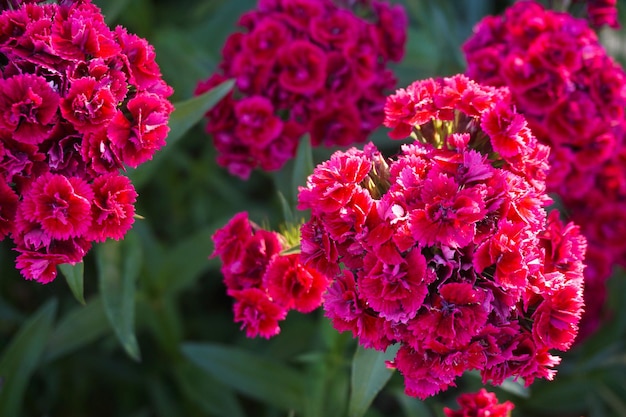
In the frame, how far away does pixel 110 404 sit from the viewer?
329 cm

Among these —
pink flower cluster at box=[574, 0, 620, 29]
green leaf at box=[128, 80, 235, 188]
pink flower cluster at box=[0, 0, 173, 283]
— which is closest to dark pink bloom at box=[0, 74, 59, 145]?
pink flower cluster at box=[0, 0, 173, 283]

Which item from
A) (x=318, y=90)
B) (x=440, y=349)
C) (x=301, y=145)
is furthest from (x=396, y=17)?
(x=440, y=349)

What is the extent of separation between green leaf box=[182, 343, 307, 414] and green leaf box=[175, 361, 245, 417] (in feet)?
0.67

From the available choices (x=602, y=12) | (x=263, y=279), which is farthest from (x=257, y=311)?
(x=602, y=12)

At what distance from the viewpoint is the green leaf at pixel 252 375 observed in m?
2.53

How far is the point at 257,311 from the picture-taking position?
1.72m

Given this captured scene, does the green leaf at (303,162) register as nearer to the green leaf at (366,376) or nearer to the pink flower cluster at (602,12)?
the green leaf at (366,376)

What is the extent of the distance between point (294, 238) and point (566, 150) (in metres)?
0.90

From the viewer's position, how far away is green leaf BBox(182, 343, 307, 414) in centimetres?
253

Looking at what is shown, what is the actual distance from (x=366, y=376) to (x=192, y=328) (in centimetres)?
168

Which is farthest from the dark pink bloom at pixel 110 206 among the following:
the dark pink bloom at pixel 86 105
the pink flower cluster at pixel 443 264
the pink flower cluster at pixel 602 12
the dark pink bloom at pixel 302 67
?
the pink flower cluster at pixel 602 12

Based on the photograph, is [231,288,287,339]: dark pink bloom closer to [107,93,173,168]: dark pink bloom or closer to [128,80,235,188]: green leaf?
[107,93,173,168]: dark pink bloom

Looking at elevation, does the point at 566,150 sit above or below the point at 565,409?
above

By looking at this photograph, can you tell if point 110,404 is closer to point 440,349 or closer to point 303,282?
point 303,282
